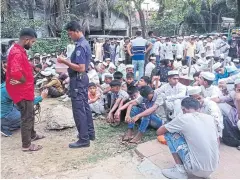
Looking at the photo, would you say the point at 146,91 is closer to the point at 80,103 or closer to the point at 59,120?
the point at 80,103

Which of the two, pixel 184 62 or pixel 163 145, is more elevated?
pixel 184 62

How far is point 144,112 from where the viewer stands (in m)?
4.21

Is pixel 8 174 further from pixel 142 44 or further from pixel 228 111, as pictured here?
pixel 142 44

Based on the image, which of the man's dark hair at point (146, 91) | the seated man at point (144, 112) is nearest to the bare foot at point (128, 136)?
the seated man at point (144, 112)

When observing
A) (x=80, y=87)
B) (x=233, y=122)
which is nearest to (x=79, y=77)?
(x=80, y=87)

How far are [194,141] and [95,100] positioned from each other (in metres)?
3.06

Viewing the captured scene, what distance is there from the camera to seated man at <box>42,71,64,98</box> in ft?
24.2

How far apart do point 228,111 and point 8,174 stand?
3.08 m

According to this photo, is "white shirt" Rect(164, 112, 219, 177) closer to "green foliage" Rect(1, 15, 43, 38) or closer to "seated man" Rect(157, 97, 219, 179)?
"seated man" Rect(157, 97, 219, 179)

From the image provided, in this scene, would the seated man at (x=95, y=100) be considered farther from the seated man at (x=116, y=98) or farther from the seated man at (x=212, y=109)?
the seated man at (x=212, y=109)

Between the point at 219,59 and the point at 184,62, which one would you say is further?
the point at 184,62

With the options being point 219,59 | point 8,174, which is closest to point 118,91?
point 8,174

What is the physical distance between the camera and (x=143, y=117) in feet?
13.9

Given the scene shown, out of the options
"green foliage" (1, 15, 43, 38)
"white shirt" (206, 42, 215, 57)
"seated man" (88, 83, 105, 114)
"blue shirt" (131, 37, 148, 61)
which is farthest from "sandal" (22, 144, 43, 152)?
"green foliage" (1, 15, 43, 38)
